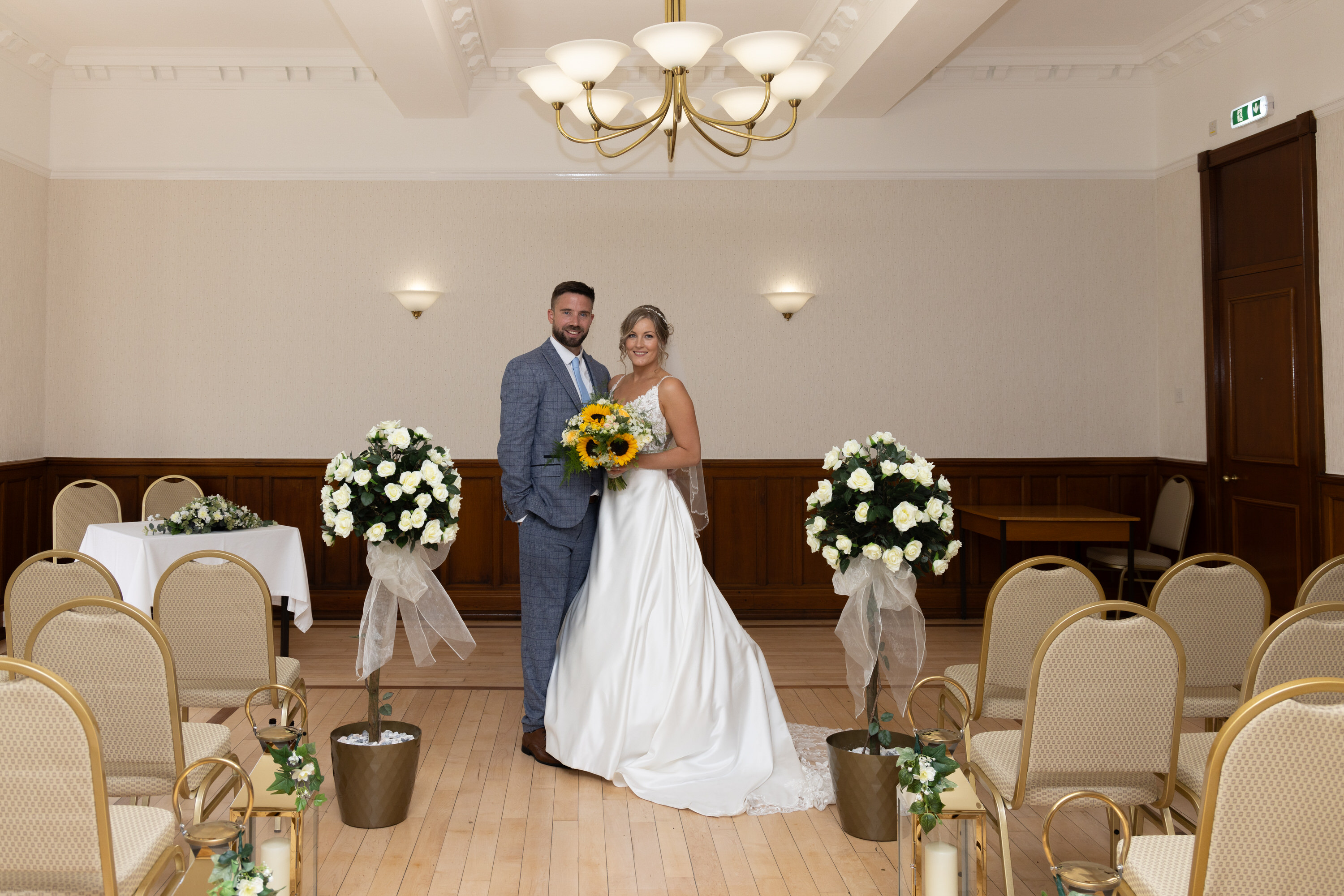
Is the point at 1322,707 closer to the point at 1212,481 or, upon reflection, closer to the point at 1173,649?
the point at 1173,649

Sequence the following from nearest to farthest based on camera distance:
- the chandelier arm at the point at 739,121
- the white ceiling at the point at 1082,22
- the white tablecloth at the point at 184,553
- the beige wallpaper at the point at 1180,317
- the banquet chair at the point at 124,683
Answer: the banquet chair at the point at 124,683
the chandelier arm at the point at 739,121
the white tablecloth at the point at 184,553
the white ceiling at the point at 1082,22
the beige wallpaper at the point at 1180,317

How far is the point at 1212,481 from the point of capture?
667cm

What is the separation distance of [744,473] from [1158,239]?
3.64 m

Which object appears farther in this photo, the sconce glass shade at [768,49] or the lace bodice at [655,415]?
the lace bodice at [655,415]

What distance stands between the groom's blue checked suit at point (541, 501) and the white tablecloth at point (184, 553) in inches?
60.9

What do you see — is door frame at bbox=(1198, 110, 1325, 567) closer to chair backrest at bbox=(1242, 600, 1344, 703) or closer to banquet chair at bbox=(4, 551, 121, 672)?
chair backrest at bbox=(1242, 600, 1344, 703)

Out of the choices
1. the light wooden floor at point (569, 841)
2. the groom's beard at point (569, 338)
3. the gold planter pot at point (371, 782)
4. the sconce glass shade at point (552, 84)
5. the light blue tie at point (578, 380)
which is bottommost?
the light wooden floor at point (569, 841)

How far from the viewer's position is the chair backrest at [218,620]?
3.31 m

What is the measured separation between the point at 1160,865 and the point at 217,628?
2.97 m

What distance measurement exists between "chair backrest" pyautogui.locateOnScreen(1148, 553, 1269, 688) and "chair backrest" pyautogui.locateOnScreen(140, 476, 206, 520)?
5.93m

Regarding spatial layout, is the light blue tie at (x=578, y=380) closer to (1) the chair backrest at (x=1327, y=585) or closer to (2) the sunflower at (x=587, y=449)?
(2) the sunflower at (x=587, y=449)

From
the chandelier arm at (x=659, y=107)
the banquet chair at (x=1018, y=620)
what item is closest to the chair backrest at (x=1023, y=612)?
the banquet chair at (x=1018, y=620)

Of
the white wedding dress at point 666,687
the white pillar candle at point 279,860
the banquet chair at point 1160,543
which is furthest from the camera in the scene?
the banquet chair at point 1160,543

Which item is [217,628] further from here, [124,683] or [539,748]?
[539,748]
